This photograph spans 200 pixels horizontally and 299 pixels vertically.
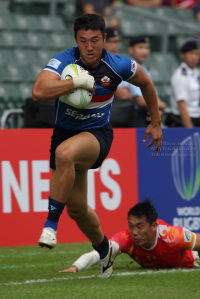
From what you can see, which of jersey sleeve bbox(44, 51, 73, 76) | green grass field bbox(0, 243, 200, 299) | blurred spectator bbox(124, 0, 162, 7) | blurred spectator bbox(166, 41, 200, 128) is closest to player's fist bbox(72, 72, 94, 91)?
jersey sleeve bbox(44, 51, 73, 76)

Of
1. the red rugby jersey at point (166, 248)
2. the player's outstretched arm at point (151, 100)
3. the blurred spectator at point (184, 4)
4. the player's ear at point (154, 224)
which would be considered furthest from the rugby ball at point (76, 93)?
the blurred spectator at point (184, 4)

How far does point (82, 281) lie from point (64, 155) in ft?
4.08

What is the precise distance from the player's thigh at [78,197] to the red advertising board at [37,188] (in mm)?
2232

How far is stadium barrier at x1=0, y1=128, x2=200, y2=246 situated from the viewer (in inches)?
291

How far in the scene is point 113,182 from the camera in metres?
7.89

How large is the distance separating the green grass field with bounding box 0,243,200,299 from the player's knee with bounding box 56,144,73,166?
100 cm

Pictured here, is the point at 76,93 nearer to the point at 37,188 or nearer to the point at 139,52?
the point at 37,188

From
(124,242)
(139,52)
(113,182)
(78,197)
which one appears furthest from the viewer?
(139,52)

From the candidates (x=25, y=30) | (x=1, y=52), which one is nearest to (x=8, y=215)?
(x=1, y=52)

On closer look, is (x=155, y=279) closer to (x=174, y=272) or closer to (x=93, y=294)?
(x=174, y=272)

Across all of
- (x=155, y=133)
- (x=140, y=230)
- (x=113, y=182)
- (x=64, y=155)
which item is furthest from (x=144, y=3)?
(x=64, y=155)

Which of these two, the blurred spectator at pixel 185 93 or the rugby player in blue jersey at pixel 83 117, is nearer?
the rugby player in blue jersey at pixel 83 117

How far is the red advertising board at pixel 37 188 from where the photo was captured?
7.37 meters

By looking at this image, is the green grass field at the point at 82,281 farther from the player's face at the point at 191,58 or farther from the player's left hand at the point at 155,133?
the player's face at the point at 191,58
